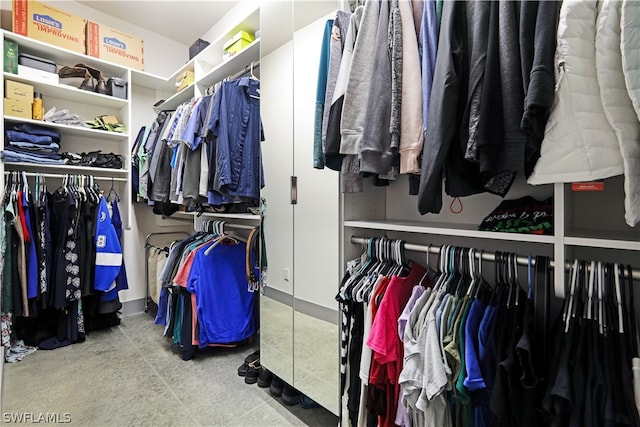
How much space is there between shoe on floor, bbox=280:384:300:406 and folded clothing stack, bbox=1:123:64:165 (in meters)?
2.61

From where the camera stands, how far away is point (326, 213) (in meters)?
1.50

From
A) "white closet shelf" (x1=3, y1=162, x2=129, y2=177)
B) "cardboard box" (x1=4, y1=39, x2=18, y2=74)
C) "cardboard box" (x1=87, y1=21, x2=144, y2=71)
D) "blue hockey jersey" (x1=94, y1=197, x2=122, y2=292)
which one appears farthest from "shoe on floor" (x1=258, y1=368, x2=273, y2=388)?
"cardboard box" (x1=87, y1=21, x2=144, y2=71)

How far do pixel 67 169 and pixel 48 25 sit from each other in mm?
1180

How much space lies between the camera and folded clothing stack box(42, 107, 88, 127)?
2.49 metres

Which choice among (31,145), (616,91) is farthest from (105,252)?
(616,91)

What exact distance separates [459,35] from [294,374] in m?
1.79

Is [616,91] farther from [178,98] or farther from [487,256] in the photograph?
[178,98]

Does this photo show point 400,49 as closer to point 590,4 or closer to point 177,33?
point 590,4

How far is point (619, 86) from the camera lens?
72cm

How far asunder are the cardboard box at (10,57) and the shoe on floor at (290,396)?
308 centimetres

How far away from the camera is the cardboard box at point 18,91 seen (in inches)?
88.0

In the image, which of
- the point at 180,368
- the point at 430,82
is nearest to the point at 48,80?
the point at 180,368

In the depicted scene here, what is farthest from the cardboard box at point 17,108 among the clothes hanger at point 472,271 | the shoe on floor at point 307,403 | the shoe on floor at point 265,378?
the clothes hanger at point 472,271

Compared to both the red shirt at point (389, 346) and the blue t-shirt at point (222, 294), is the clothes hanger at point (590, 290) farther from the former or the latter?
the blue t-shirt at point (222, 294)
